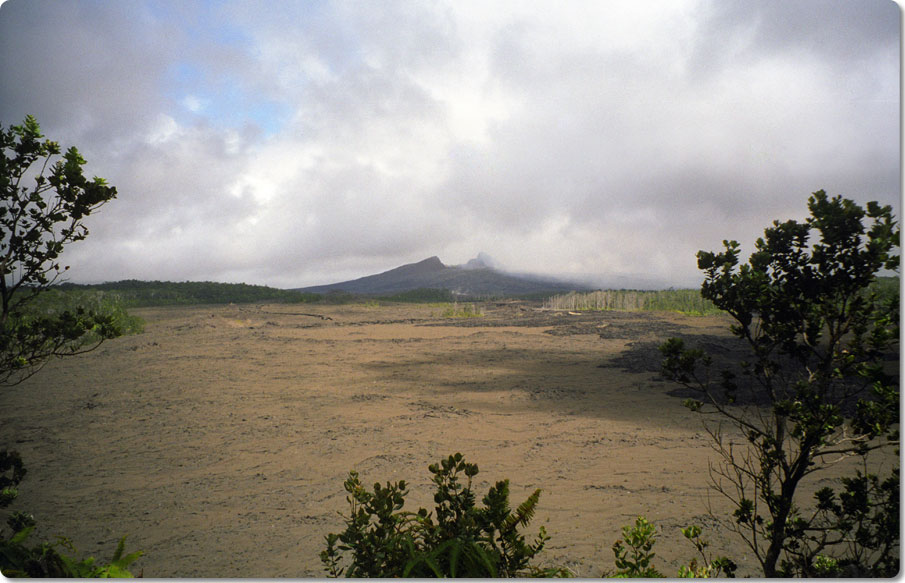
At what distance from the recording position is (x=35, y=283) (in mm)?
2707

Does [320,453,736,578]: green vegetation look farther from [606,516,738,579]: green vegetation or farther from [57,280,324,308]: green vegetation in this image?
[57,280,324,308]: green vegetation

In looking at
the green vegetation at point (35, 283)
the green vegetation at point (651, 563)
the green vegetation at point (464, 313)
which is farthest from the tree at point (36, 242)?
the green vegetation at point (464, 313)

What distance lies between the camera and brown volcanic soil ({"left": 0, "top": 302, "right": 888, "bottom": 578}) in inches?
113

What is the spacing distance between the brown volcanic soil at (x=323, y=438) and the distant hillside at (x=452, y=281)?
1.36m

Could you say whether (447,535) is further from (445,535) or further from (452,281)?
(452,281)

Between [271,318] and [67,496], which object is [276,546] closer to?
[67,496]

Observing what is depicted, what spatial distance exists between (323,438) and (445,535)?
2.69m

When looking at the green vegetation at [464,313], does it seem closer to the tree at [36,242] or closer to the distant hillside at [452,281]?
the distant hillside at [452,281]

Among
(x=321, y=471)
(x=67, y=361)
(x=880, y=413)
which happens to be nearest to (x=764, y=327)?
(x=880, y=413)

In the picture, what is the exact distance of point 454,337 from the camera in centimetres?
923

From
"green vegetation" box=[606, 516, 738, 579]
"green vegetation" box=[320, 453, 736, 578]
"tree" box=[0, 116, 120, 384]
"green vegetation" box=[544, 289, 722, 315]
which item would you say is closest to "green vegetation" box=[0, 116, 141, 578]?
"tree" box=[0, 116, 120, 384]

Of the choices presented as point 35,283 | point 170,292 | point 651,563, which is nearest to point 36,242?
point 35,283

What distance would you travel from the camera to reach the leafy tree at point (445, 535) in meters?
1.92

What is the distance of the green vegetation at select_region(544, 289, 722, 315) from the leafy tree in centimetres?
274
